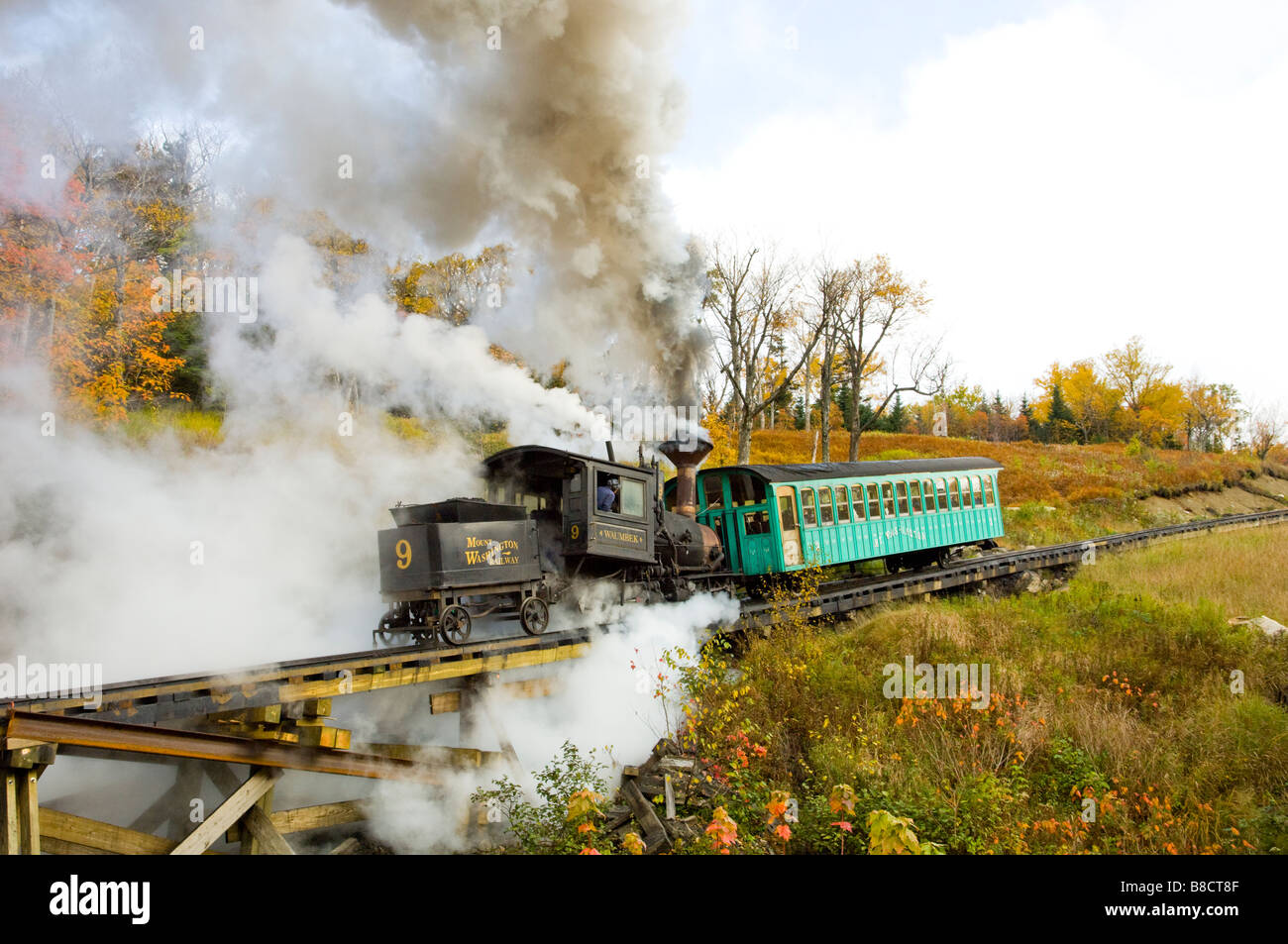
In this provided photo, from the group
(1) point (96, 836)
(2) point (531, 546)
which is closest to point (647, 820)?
(2) point (531, 546)

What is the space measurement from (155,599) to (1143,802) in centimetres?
1224

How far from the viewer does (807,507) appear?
13781 millimetres

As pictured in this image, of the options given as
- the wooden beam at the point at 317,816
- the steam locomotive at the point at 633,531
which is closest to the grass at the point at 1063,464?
the steam locomotive at the point at 633,531

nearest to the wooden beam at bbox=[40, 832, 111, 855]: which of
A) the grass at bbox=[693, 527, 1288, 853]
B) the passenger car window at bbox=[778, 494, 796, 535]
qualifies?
the grass at bbox=[693, 527, 1288, 853]

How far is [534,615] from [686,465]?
4.58 metres

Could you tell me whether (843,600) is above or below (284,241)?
below

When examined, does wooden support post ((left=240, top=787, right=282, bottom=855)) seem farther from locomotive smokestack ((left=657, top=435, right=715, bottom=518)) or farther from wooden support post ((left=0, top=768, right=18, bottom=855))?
locomotive smokestack ((left=657, top=435, right=715, bottom=518))

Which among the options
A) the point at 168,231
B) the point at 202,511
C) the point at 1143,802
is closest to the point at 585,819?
the point at 1143,802

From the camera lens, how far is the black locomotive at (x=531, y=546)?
8938mm

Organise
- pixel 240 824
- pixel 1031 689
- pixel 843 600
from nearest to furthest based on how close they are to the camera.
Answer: pixel 240 824 < pixel 1031 689 < pixel 843 600

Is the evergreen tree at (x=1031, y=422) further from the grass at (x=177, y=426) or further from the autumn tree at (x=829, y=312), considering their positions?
the grass at (x=177, y=426)

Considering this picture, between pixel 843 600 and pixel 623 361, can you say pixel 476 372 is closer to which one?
pixel 623 361

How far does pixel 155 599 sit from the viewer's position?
10297 mm

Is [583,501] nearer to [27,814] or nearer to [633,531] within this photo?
[633,531]
